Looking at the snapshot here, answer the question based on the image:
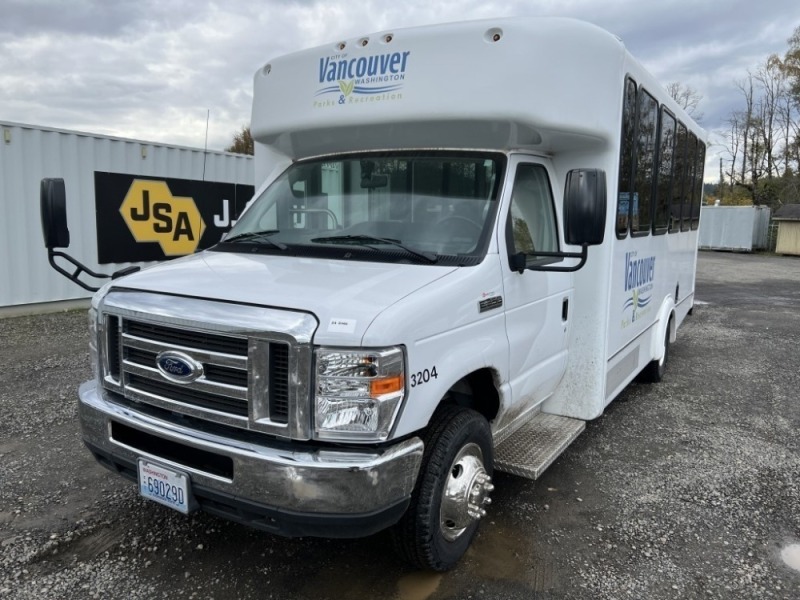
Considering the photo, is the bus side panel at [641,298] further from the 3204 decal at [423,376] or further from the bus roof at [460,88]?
the 3204 decal at [423,376]

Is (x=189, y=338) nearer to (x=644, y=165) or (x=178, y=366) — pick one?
(x=178, y=366)

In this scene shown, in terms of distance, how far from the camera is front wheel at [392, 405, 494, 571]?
2.87 metres

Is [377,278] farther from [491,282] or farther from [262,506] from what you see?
[262,506]

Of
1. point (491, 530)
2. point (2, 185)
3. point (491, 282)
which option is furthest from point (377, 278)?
point (2, 185)

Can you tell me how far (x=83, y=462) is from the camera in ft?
14.5

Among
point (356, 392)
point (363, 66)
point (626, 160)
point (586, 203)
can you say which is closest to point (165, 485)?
point (356, 392)

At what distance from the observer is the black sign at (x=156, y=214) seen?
34.2 feet

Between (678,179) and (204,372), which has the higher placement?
(678,179)

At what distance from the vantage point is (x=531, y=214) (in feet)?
12.4

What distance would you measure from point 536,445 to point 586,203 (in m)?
1.67

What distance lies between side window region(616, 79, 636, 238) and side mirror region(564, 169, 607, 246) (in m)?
1.41

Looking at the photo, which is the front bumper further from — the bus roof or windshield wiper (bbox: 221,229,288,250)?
the bus roof

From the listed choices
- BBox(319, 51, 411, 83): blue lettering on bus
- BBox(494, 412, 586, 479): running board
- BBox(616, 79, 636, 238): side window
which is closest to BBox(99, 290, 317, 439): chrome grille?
BBox(494, 412, 586, 479): running board

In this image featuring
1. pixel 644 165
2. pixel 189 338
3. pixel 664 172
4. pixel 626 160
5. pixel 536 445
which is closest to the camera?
pixel 189 338
